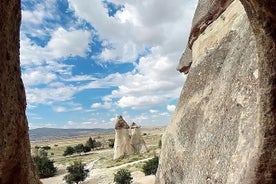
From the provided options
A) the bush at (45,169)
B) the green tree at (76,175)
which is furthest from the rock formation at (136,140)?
the green tree at (76,175)

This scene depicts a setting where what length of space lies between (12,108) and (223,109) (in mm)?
5081

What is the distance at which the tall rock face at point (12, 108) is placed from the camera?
4492 millimetres

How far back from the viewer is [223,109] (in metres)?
8.47

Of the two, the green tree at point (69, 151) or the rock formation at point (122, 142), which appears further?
the green tree at point (69, 151)

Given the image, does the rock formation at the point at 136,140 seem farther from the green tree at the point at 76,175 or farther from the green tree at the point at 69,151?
the green tree at the point at 69,151

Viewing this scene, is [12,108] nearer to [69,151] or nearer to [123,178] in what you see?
[123,178]

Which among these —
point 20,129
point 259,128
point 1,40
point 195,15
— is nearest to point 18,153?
point 20,129

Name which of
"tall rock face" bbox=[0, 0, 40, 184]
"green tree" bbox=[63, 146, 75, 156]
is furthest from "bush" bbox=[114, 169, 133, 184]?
"green tree" bbox=[63, 146, 75, 156]

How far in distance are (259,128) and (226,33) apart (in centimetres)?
464

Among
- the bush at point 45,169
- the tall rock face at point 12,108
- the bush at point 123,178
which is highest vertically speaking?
the tall rock face at point 12,108

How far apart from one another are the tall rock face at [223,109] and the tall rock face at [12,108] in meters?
3.32

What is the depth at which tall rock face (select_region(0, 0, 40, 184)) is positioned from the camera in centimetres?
449

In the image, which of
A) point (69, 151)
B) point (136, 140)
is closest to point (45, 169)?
point (136, 140)

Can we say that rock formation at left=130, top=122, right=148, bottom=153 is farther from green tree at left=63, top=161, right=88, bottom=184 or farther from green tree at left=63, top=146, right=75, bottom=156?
green tree at left=63, top=146, right=75, bottom=156
